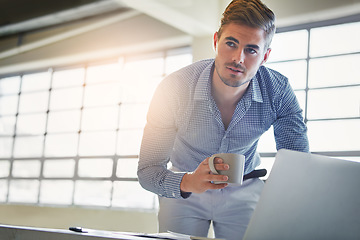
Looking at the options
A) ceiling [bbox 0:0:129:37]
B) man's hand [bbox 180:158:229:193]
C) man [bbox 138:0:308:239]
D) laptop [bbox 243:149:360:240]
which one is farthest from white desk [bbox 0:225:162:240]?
ceiling [bbox 0:0:129:37]

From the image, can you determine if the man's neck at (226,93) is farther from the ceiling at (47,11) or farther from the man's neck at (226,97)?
the ceiling at (47,11)

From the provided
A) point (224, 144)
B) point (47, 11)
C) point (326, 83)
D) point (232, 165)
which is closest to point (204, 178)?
point (232, 165)

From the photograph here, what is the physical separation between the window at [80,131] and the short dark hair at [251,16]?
12.2 ft

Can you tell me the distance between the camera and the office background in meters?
4.36

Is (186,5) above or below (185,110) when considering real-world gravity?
above

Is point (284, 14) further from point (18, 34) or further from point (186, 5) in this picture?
point (18, 34)

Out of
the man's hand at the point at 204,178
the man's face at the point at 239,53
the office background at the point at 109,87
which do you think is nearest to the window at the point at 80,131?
the office background at the point at 109,87

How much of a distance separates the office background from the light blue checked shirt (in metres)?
2.64

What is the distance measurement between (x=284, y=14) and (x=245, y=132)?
304 cm

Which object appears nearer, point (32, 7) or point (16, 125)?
point (32, 7)

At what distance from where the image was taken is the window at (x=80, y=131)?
18.9 feet

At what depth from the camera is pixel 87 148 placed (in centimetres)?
623

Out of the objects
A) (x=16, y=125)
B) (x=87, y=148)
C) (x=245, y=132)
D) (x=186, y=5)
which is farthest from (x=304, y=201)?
(x=16, y=125)

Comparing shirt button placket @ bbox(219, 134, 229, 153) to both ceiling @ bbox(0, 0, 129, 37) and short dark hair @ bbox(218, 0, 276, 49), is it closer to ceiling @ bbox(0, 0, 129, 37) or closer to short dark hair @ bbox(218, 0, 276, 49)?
short dark hair @ bbox(218, 0, 276, 49)
